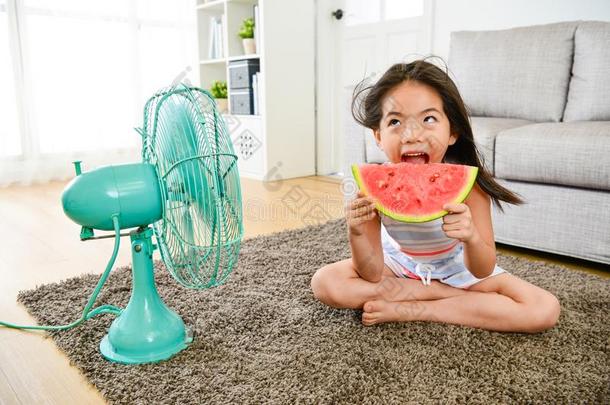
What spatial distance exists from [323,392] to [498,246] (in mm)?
1490

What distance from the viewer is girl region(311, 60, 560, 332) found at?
132 centimetres

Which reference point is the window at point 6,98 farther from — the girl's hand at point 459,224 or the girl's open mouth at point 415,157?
the girl's hand at point 459,224

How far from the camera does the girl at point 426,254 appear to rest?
1.32 meters

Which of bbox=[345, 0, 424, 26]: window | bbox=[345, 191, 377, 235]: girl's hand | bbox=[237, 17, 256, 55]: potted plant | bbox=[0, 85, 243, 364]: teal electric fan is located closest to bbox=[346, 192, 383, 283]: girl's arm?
bbox=[345, 191, 377, 235]: girl's hand

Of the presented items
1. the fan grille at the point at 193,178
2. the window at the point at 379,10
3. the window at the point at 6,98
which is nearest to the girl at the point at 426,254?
the fan grille at the point at 193,178

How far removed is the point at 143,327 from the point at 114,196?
343mm

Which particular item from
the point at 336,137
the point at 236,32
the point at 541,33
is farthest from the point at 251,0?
the point at 541,33

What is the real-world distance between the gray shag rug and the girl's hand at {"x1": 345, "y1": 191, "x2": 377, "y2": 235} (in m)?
0.32

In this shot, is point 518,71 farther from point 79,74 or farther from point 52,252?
point 79,74

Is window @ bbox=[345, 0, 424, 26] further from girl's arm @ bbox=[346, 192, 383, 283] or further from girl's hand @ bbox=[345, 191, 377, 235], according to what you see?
girl's hand @ bbox=[345, 191, 377, 235]

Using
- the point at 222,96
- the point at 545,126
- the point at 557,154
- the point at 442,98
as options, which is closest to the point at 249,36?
the point at 222,96

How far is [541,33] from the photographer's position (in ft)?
8.59

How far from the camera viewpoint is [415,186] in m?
1.22

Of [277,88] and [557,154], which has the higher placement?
[277,88]
